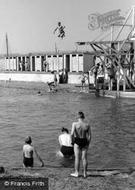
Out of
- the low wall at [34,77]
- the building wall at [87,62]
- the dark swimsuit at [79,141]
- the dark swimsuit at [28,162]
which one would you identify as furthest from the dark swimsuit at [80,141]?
the building wall at [87,62]

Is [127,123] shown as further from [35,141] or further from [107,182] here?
[107,182]

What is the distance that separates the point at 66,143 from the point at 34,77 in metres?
59.4

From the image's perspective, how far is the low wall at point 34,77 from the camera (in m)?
62.4

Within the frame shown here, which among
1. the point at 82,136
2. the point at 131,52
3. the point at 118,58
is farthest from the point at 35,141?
the point at 131,52

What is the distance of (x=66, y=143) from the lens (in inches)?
620

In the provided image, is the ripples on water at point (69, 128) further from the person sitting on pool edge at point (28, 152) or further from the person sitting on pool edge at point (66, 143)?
the person sitting on pool edge at point (28, 152)

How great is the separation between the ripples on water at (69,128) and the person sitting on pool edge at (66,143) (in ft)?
1.73

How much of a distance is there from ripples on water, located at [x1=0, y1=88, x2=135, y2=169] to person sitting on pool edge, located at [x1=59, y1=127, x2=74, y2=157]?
0.53 m

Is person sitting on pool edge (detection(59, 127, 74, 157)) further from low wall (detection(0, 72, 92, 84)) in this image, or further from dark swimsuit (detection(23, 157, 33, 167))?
low wall (detection(0, 72, 92, 84))

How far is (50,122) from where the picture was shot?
93.7 feet

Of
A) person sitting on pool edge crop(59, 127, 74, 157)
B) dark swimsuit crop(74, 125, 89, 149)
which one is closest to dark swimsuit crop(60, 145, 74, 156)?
person sitting on pool edge crop(59, 127, 74, 157)

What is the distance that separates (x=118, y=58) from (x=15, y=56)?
4908 cm

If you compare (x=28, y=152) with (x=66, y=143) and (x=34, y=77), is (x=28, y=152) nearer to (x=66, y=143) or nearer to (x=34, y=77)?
(x=66, y=143)

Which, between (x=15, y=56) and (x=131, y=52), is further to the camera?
(x=15, y=56)
